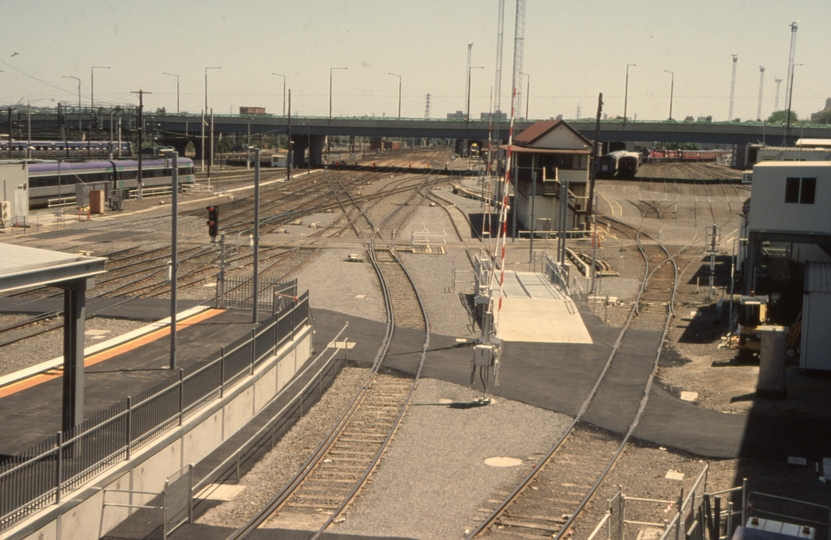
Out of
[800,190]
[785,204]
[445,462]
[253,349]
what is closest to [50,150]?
[253,349]

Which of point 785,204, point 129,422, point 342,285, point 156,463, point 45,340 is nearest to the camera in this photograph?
point 129,422

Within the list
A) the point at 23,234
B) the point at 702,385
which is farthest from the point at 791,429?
the point at 23,234

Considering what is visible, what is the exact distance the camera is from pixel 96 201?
166 feet

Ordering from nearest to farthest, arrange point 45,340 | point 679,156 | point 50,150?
1. point 45,340
2. point 50,150
3. point 679,156

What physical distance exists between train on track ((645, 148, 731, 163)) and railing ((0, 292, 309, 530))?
9884 cm

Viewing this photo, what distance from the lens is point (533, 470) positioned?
14.6 metres

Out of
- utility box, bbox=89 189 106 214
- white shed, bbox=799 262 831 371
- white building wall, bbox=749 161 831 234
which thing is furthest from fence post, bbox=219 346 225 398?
utility box, bbox=89 189 106 214

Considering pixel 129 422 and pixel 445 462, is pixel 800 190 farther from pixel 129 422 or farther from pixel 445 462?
pixel 129 422

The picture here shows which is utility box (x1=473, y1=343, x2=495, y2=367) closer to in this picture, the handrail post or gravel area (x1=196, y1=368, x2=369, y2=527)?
gravel area (x1=196, y1=368, x2=369, y2=527)

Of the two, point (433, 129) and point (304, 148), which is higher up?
point (433, 129)

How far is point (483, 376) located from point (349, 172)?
73.9 meters

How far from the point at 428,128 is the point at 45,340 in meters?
74.7

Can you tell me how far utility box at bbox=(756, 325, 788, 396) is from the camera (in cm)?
1923

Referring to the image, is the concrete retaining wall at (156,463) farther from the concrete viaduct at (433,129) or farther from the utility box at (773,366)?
the concrete viaduct at (433,129)
